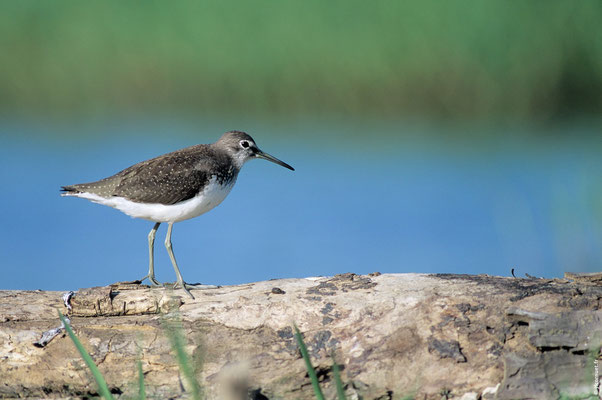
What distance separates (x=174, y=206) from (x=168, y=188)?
0.66 ft

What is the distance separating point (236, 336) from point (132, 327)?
866 millimetres

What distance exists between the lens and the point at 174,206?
647 cm

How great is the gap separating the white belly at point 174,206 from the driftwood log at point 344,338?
4.40 feet

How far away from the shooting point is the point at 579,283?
496cm

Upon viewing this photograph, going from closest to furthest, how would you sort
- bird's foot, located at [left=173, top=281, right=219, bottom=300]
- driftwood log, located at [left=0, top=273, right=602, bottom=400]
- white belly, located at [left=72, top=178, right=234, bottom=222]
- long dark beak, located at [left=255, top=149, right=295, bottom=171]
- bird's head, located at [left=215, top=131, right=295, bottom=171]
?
driftwood log, located at [left=0, top=273, right=602, bottom=400] → bird's foot, located at [left=173, top=281, right=219, bottom=300] → white belly, located at [left=72, top=178, right=234, bottom=222] → bird's head, located at [left=215, top=131, right=295, bottom=171] → long dark beak, located at [left=255, top=149, right=295, bottom=171]

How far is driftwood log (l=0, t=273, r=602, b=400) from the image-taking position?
4434 mm

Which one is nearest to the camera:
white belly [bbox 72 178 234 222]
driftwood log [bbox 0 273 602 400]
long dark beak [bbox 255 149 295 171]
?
driftwood log [bbox 0 273 602 400]

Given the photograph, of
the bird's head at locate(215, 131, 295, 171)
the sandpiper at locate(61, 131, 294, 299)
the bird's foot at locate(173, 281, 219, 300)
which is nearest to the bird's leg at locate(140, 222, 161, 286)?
the sandpiper at locate(61, 131, 294, 299)

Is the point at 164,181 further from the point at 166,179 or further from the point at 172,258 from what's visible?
the point at 172,258

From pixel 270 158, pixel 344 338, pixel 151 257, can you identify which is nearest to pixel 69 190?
pixel 151 257

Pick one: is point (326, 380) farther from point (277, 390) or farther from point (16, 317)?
point (16, 317)

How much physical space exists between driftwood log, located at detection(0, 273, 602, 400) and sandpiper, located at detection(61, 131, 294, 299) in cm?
126

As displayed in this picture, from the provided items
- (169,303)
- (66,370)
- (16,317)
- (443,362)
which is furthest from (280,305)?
(16,317)

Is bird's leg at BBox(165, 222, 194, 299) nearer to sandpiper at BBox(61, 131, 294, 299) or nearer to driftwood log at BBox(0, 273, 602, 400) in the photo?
sandpiper at BBox(61, 131, 294, 299)
